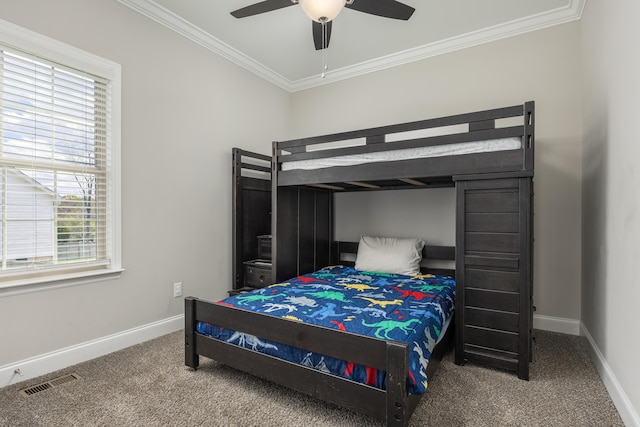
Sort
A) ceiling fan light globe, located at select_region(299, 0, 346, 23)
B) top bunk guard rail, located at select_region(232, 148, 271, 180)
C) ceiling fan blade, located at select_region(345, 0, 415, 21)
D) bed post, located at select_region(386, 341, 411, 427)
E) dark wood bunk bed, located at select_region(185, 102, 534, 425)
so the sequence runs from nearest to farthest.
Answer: bed post, located at select_region(386, 341, 411, 427) < dark wood bunk bed, located at select_region(185, 102, 534, 425) < ceiling fan light globe, located at select_region(299, 0, 346, 23) < ceiling fan blade, located at select_region(345, 0, 415, 21) < top bunk guard rail, located at select_region(232, 148, 271, 180)

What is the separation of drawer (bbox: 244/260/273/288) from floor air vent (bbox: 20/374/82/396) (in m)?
1.56

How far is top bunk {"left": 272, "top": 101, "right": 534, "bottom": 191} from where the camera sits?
6.67ft

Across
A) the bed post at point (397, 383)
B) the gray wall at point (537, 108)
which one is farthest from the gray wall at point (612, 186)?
the bed post at point (397, 383)

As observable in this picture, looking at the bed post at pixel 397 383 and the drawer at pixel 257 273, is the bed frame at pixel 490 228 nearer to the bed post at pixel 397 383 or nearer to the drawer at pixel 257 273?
the bed post at pixel 397 383

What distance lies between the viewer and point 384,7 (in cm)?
212

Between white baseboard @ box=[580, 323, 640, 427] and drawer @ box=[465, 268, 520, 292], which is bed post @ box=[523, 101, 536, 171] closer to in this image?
drawer @ box=[465, 268, 520, 292]

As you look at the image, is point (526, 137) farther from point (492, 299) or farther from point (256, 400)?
point (256, 400)

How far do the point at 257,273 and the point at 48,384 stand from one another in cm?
172

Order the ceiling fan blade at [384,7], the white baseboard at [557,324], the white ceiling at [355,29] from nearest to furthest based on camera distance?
1. the ceiling fan blade at [384,7]
2. the white ceiling at [355,29]
3. the white baseboard at [557,324]

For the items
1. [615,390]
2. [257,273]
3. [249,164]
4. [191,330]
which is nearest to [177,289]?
[257,273]

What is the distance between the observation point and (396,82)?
359cm

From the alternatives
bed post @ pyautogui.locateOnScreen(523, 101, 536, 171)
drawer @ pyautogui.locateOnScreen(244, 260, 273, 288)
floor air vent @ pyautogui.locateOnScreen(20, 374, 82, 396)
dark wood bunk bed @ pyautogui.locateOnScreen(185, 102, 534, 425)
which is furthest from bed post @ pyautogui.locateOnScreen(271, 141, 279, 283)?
bed post @ pyautogui.locateOnScreen(523, 101, 536, 171)

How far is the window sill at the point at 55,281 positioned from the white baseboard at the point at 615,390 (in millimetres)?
3111

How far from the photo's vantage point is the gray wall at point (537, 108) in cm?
281
